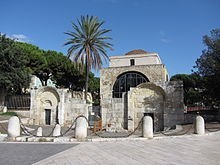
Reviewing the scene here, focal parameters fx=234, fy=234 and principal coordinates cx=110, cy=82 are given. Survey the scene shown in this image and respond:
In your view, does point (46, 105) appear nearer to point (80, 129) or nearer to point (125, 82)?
point (125, 82)

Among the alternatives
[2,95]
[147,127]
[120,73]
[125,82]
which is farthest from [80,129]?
[120,73]

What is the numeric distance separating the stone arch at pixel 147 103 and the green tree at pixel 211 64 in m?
4.53

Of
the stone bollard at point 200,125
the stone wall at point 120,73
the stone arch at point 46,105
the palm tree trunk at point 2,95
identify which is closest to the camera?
the stone bollard at point 200,125

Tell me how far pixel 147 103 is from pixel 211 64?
7.71 metres

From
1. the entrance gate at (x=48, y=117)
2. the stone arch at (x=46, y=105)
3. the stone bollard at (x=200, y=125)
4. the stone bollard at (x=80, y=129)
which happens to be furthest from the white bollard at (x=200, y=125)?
the entrance gate at (x=48, y=117)

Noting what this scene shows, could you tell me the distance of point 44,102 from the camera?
30109 millimetres

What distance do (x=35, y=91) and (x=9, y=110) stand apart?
547cm

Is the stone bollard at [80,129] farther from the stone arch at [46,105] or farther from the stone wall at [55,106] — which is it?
the stone arch at [46,105]

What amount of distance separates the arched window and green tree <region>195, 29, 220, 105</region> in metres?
17.1

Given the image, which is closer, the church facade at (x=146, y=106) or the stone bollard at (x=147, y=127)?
the stone bollard at (x=147, y=127)

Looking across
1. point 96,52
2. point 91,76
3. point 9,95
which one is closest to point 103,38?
point 96,52

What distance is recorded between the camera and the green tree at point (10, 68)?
3015 centimetres

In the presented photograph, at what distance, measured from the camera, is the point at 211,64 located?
22.0 meters

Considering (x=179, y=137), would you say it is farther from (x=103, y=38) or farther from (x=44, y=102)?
(x=103, y=38)
